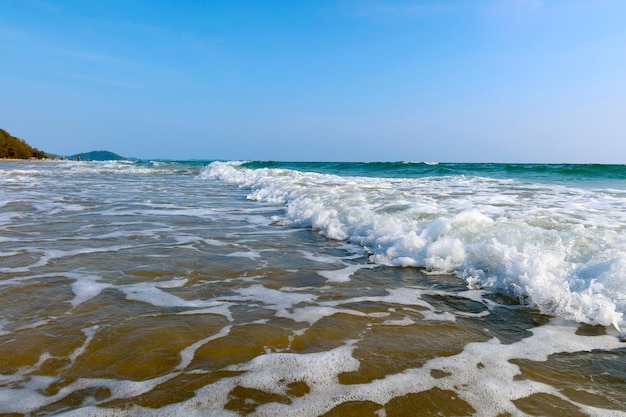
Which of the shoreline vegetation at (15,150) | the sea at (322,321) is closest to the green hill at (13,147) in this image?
the shoreline vegetation at (15,150)

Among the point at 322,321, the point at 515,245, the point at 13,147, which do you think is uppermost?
the point at 13,147

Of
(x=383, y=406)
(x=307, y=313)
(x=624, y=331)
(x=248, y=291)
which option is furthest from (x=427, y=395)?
(x=248, y=291)

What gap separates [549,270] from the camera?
3836mm

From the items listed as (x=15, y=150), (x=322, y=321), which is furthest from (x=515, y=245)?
(x=15, y=150)

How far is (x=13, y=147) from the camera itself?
1984 inches

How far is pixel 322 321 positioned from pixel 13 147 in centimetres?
6098

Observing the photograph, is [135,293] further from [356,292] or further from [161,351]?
[356,292]

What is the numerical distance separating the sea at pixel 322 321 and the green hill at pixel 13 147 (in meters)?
54.7

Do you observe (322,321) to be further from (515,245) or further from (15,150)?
(15,150)

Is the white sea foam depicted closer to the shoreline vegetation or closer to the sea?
the sea

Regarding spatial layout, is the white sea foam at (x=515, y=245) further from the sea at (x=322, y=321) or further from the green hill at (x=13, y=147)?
the green hill at (x=13, y=147)

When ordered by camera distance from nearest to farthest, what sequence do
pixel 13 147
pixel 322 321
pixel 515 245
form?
pixel 322 321
pixel 515 245
pixel 13 147

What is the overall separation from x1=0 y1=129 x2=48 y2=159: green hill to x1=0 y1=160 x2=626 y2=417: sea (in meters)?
54.7

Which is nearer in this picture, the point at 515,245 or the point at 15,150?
the point at 515,245
